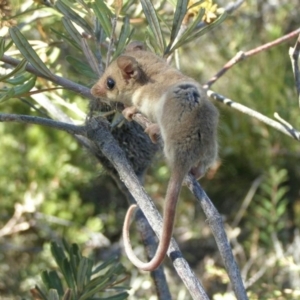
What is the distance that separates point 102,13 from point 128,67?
0.74 feet

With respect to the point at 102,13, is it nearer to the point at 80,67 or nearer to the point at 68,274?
the point at 80,67

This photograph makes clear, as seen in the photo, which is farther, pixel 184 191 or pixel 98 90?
pixel 184 191

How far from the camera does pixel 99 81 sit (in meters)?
1.48

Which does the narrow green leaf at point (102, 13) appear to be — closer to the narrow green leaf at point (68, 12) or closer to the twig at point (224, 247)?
the narrow green leaf at point (68, 12)

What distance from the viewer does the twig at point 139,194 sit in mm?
994

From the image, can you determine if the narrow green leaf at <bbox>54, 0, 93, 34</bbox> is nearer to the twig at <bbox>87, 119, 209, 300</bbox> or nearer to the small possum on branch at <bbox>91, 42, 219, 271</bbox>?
the small possum on branch at <bbox>91, 42, 219, 271</bbox>

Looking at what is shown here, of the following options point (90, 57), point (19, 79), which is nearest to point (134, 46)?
point (90, 57)

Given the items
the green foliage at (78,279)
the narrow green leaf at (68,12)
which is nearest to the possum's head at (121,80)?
the narrow green leaf at (68,12)

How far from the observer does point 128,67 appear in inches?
58.5

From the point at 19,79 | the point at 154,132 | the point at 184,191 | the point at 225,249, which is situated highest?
the point at 19,79

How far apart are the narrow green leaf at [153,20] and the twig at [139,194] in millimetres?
210

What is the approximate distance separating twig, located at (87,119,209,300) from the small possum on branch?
1.2 inches

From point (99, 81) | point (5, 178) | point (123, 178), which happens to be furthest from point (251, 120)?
point (123, 178)

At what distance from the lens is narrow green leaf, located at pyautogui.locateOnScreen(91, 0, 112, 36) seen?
125 cm
